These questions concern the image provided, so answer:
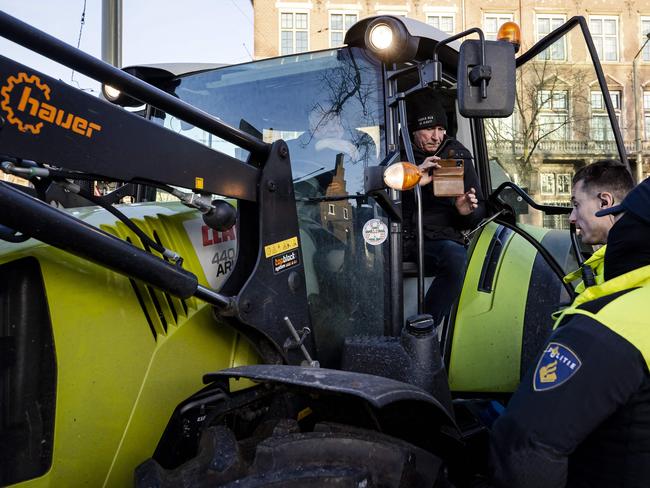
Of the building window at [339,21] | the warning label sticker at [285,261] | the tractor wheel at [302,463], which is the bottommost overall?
the tractor wheel at [302,463]

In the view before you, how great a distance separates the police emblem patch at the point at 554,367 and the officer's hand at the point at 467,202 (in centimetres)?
143

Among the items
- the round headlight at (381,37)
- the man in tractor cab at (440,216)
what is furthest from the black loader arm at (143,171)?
the man in tractor cab at (440,216)

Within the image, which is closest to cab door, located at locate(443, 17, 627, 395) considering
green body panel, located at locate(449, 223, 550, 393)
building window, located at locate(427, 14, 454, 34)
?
green body panel, located at locate(449, 223, 550, 393)

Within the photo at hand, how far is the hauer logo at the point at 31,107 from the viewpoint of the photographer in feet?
4.93

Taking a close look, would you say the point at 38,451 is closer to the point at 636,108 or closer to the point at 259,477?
the point at 259,477

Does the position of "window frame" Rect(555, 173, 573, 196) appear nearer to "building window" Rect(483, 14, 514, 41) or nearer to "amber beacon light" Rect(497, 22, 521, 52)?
"amber beacon light" Rect(497, 22, 521, 52)

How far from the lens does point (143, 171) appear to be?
1.80 meters

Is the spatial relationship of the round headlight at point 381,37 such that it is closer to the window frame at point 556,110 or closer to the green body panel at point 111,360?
the window frame at point 556,110

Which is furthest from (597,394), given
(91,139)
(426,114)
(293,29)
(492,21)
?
(492,21)

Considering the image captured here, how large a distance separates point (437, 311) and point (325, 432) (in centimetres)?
122

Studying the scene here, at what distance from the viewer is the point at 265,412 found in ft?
6.89

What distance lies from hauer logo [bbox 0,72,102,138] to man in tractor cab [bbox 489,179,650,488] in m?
1.47

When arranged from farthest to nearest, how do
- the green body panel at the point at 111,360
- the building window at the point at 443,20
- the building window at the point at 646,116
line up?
the building window at the point at 443,20, the building window at the point at 646,116, the green body panel at the point at 111,360

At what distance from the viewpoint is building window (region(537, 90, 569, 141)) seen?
310 centimetres
